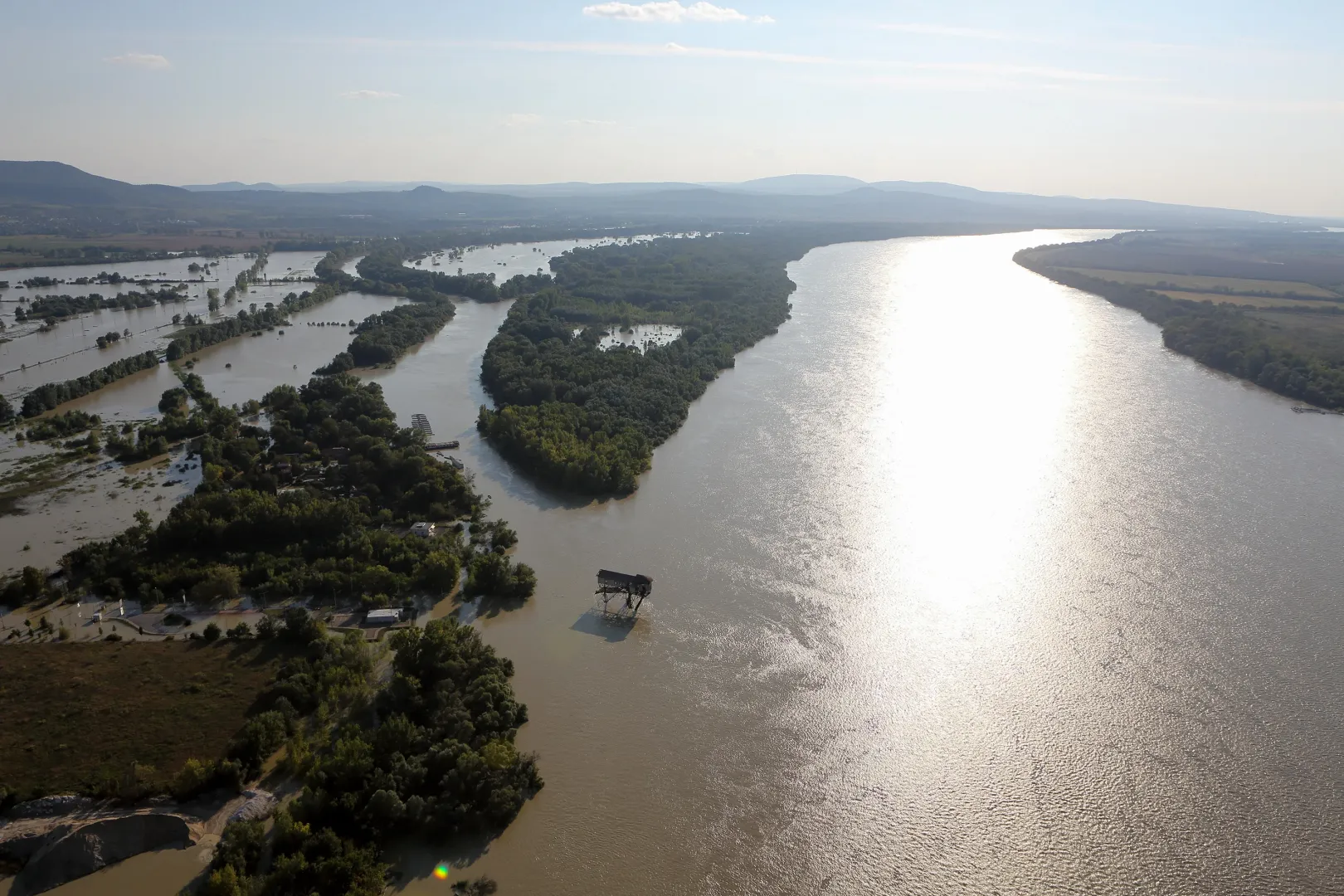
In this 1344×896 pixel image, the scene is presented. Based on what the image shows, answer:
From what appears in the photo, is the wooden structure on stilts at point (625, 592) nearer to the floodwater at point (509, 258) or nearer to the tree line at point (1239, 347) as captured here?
the tree line at point (1239, 347)

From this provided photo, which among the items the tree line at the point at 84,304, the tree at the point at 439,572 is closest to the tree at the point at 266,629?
the tree at the point at 439,572

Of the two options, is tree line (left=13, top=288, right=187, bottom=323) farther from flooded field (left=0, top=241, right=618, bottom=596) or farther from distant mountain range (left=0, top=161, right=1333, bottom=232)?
distant mountain range (left=0, top=161, right=1333, bottom=232)

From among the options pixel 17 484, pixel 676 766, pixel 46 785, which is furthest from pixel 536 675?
pixel 17 484

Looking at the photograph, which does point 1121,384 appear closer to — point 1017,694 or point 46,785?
point 1017,694

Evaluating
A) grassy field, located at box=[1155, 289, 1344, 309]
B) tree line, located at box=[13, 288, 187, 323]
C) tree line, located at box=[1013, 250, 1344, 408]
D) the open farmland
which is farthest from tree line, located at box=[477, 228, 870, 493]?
grassy field, located at box=[1155, 289, 1344, 309]

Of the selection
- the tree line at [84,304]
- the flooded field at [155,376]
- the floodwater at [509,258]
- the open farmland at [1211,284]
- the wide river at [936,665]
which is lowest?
the wide river at [936,665]

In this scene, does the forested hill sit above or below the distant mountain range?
below

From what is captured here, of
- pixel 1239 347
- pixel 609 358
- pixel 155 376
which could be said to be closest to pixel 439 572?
pixel 609 358
